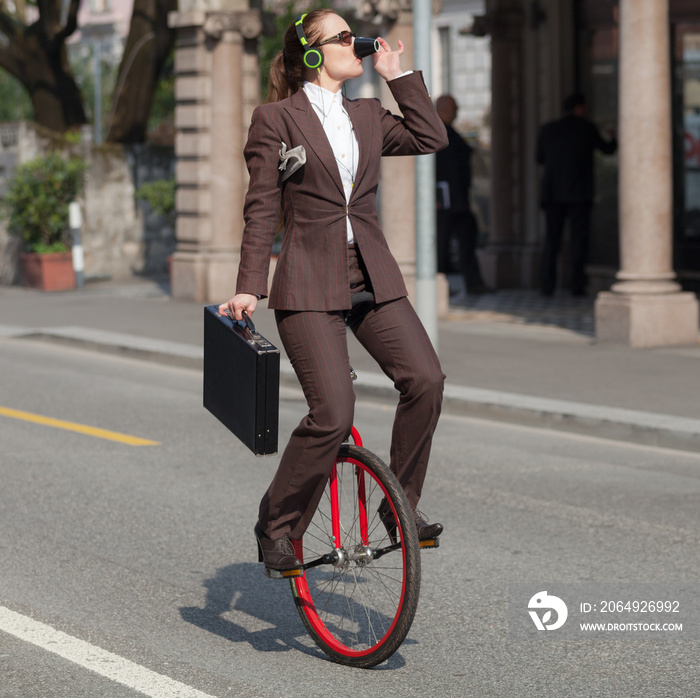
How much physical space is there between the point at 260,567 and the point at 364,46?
2.26m

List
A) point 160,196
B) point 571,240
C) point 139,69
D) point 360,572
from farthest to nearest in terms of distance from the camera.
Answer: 1. point 139,69
2. point 160,196
3. point 571,240
4. point 360,572

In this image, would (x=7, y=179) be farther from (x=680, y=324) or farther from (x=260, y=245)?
(x=260, y=245)

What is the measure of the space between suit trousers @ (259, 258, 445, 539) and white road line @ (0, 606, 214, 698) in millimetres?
593

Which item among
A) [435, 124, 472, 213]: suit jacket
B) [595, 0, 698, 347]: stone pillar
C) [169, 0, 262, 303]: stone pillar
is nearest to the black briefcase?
[595, 0, 698, 347]: stone pillar

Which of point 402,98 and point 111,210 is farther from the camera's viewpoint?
point 111,210

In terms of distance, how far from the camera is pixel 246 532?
21.1 feet

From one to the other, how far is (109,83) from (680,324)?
5914 cm

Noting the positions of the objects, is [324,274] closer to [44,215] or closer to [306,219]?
[306,219]

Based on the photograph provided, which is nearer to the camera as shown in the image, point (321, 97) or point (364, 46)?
point (364, 46)

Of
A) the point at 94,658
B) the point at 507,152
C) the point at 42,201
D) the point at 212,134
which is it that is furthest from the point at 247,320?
the point at 42,201

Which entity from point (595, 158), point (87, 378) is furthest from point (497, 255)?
point (87, 378)

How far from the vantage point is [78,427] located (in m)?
9.25

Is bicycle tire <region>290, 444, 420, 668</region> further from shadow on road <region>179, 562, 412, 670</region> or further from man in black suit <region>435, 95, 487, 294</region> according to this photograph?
man in black suit <region>435, 95, 487, 294</region>

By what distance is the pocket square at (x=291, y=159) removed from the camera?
178 inches
